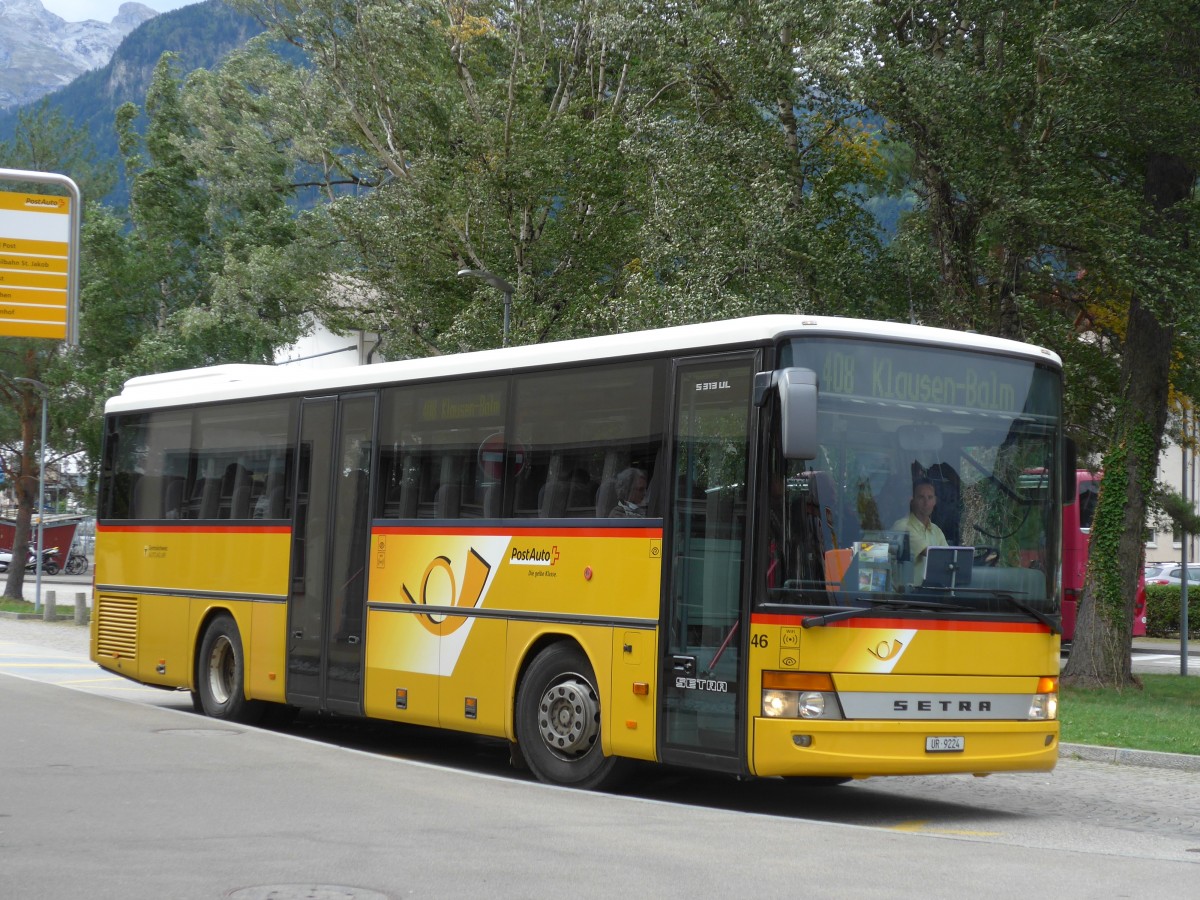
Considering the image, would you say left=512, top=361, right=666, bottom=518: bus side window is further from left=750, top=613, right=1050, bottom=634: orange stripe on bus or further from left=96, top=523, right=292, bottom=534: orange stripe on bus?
left=96, top=523, right=292, bottom=534: orange stripe on bus

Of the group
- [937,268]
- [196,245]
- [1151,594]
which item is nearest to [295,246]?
[196,245]

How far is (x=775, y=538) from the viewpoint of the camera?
10250 millimetres

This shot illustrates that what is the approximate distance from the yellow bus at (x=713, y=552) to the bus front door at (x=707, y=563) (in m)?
0.02

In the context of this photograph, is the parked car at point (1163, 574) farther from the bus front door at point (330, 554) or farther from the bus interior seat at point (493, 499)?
the bus interior seat at point (493, 499)

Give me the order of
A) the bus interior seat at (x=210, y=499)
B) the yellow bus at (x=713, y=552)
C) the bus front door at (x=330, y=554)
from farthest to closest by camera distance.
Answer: the bus interior seat at (x=210, y=499), the bus front door at (x=330, y=554), the yellow bus at (x=713, y=552)

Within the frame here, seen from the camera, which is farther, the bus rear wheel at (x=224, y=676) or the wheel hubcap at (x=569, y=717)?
the bus rear wheel at (x=224, y=676)

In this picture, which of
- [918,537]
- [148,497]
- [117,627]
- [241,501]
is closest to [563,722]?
[918,537]

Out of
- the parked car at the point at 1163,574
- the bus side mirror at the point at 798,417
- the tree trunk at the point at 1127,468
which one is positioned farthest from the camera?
the parked car at the point at 1163,574

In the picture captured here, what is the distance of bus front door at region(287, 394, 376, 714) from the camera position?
14.2 metres

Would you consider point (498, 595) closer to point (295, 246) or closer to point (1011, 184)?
point (1011, 184)

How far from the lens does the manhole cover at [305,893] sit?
712 centimetres

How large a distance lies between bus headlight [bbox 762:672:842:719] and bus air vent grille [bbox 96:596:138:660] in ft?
32.1

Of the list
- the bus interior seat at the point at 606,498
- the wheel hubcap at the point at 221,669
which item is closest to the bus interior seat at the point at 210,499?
the wheel hubcap at the point at 221,669

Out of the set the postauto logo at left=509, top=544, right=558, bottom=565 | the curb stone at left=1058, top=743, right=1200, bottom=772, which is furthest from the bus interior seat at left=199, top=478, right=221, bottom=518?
the curb stone at left=1058, top=743, right=1200, bottom=772
